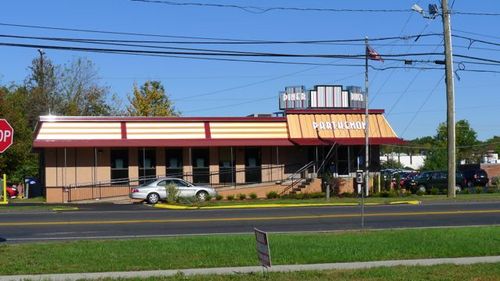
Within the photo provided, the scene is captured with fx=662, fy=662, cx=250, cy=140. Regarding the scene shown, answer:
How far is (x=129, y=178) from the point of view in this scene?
37.5 m

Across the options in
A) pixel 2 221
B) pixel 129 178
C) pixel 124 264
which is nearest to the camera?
pixel 124 264

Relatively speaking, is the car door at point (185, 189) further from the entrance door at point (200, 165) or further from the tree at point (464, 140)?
the tree at point (464, 140)

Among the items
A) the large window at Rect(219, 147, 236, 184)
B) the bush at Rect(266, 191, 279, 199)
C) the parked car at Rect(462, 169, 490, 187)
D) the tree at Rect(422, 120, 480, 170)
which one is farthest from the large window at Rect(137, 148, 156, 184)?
the tree at Rect(422, 120, 480, 170)

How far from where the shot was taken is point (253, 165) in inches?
1559

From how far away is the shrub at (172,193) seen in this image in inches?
1198

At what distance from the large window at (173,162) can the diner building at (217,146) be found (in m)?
Result: 0.06

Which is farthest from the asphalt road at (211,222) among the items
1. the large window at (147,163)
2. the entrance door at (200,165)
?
the entrance door at (200,165)

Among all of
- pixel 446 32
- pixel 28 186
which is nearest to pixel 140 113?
pixel 28 186

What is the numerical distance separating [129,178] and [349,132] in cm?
1334

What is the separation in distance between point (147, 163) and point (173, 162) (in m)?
1.53

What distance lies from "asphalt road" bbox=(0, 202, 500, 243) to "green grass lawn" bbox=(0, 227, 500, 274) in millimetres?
2929

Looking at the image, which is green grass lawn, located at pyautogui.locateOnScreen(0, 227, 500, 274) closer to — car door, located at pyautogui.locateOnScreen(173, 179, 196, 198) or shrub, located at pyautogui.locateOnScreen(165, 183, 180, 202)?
shrub, located at pyautogui.locateOnScreen(165, 183, 180, 202)

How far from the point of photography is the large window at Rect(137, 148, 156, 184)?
125ft

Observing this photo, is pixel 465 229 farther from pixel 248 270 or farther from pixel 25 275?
pixel 25 275
